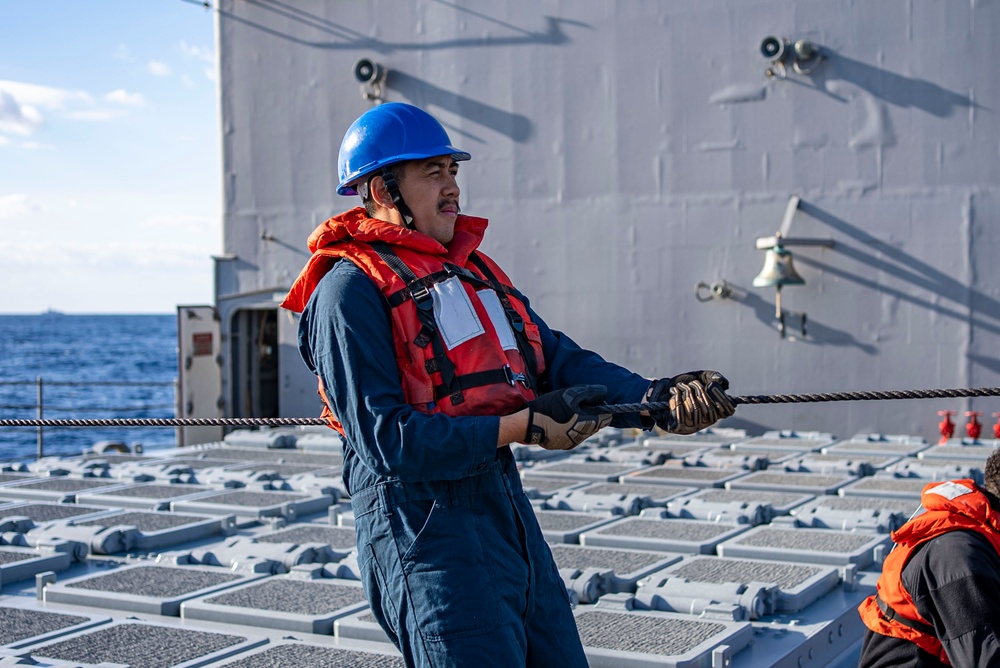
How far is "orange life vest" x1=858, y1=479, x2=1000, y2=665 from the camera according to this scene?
3125 millimetres

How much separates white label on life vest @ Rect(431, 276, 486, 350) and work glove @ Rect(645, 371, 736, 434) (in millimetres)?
518

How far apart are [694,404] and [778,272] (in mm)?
7898

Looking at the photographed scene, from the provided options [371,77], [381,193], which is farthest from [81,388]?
[381,193]

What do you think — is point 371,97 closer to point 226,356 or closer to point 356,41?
point 356,41

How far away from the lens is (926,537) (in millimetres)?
3172

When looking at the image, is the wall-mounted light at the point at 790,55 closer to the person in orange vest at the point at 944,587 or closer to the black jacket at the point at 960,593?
the person in orange vest at the point at 944,587

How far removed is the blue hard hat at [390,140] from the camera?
2.80m

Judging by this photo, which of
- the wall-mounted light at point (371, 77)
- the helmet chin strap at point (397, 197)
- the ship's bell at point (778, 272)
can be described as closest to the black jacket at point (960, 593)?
the helmet chin strap at point (397, 197)

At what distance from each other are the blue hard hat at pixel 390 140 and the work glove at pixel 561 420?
682mm

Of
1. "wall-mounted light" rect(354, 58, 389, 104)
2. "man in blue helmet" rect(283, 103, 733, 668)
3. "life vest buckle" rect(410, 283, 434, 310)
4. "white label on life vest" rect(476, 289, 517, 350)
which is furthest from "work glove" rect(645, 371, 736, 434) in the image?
"wall-mounted light" rect(354, 58, 389, 104)

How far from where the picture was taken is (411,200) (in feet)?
9.25

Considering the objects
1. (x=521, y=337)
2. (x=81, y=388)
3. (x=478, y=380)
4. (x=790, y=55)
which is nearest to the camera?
(x=478, y=380)

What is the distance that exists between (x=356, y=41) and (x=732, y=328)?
5.25m

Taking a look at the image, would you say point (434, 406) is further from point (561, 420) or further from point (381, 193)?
point (381, 193)
